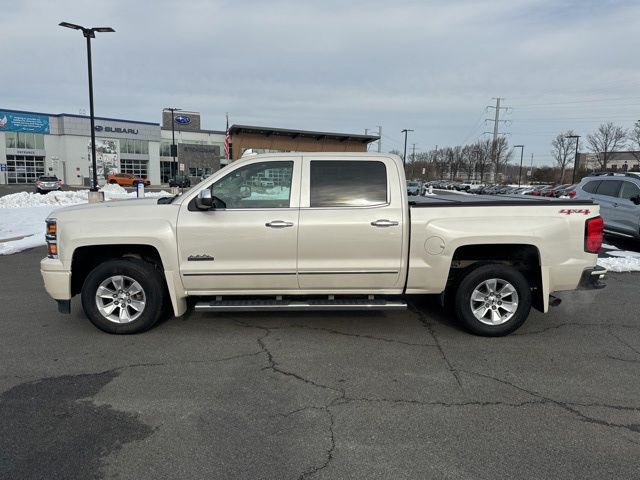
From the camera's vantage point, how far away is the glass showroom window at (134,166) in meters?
62.4

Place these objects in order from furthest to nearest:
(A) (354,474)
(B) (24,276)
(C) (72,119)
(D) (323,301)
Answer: (C) (72,119) < (B) (24,276) < (D) (323,301) < (A) (354,474)

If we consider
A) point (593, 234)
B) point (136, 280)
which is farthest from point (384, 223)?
point (136, 280)

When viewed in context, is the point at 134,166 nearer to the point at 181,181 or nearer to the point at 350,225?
the point at 181,181

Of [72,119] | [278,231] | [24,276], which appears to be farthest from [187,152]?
[278,231]

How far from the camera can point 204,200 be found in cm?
450

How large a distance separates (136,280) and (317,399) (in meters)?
2.39

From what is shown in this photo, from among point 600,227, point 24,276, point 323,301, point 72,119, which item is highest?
point 72,119

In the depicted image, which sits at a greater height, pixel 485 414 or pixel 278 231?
pixel 278 231

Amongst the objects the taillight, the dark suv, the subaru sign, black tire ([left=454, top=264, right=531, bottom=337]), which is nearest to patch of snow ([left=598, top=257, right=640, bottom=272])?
the dark suv

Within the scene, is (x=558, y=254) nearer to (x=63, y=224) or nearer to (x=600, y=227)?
(x=600, y=227)

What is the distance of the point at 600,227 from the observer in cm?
474

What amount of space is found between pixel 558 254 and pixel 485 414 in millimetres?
2194

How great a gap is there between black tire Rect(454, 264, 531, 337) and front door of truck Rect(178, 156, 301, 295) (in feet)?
5.94

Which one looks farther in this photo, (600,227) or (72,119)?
(72,119)
